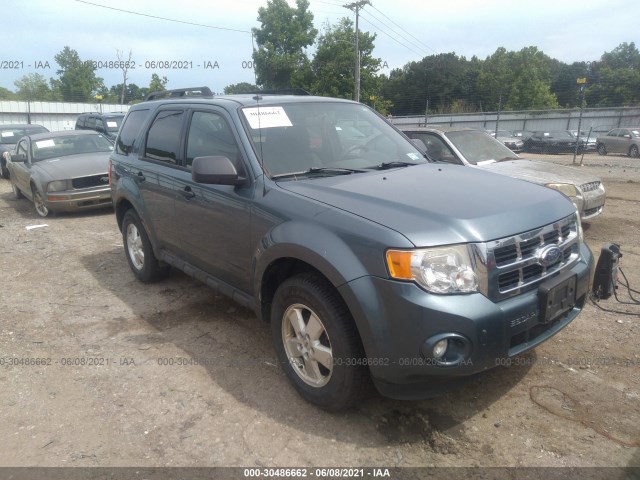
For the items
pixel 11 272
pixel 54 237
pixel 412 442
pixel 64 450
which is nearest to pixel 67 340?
pixel 64 450

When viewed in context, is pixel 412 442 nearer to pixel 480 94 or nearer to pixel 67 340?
pixel 67 340

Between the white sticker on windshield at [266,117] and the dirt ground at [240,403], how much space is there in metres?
1.72

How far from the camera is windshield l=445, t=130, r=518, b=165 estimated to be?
24.2 ft

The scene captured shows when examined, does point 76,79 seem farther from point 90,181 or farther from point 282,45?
point 90,181

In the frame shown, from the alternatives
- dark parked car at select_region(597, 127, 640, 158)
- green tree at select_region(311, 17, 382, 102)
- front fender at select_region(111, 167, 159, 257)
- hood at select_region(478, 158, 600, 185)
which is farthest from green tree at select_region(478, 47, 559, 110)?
front fender at select_region(111, 167, 159, 257)

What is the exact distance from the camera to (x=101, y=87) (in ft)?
174

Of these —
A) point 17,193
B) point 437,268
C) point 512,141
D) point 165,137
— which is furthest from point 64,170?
point 512,141

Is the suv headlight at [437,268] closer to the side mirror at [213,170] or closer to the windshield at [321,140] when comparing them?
the windshield at [321,140]

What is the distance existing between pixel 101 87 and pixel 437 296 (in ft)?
191

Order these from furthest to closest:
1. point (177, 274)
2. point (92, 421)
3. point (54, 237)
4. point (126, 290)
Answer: point (54, 237) < point (177, 274) < point (126, 290) < point (92, 421)

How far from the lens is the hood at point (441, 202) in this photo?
8.49ft

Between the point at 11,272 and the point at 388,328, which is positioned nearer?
the point at 388,328

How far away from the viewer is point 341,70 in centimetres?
3628

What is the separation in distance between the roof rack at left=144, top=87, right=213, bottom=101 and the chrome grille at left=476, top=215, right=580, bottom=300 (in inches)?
127
